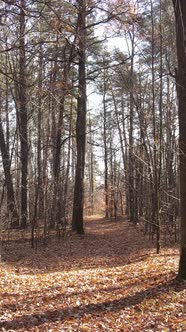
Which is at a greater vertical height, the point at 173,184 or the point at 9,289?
the point at 173,184

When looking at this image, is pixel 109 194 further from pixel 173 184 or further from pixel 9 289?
pixel 9 289

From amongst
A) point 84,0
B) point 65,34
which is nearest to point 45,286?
point 65,34

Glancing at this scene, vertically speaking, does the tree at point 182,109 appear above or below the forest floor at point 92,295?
above

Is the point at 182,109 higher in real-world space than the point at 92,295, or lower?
higher

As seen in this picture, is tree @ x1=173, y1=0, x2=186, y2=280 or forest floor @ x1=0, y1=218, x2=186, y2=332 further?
tree @ x1=173, y1=0, x2=186, y2=280

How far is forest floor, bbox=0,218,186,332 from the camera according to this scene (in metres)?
5.75

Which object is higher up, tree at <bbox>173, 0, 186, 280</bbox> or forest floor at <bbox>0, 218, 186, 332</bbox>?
tree at <bbox>173, 0, 186, 280</bbox>

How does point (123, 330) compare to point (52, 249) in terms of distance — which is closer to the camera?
point (123, 330)

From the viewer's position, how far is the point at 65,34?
24.0 ft

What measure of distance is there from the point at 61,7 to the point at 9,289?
5.36 m

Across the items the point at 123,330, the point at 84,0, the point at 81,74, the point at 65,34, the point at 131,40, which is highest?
the point at 131,40

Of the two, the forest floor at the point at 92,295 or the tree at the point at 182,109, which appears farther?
the tree at the point at 182,109

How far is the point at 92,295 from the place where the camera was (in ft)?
24.2

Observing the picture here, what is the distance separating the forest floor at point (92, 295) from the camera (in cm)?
575
